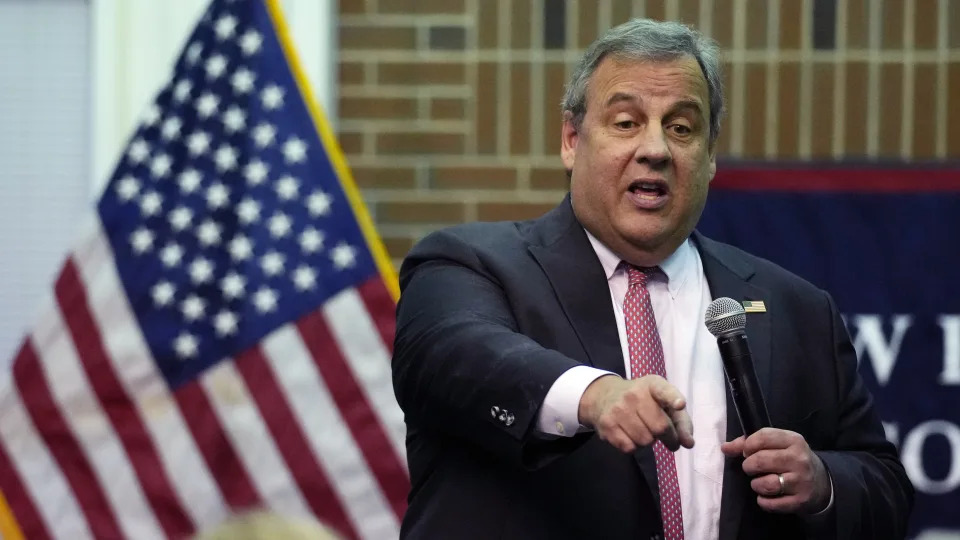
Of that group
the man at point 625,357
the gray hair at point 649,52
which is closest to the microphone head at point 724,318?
the man at point 625,357

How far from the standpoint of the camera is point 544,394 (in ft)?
7.79

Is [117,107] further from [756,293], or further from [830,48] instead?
[756,293]

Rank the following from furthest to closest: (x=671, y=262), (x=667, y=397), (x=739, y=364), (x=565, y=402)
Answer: (x=671, y=262) → (x=739, y=364) → (x=565, y=402) → (x=667, y=397)

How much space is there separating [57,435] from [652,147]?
9.48 feet

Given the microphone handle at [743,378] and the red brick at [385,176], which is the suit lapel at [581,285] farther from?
the red brick at [385,176]

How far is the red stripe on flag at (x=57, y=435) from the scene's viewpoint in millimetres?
5090

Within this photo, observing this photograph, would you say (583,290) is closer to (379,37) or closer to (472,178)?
(472,178)

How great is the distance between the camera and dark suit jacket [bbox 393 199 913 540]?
2.47 metres

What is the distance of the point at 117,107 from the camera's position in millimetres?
5410

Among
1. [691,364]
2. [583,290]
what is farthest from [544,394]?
[691,364]

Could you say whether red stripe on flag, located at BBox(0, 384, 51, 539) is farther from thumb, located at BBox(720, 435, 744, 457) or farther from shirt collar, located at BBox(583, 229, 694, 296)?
thumb, located at BBox(720, 435, 744, 457)

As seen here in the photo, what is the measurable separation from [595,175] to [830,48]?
268 centimetres

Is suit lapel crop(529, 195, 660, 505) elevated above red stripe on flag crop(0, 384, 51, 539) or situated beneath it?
elevated above

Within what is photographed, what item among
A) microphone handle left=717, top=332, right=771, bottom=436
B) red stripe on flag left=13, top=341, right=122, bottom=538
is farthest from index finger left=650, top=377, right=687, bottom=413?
red stripe on flag left=13, top=341, right=122, bottom=538
